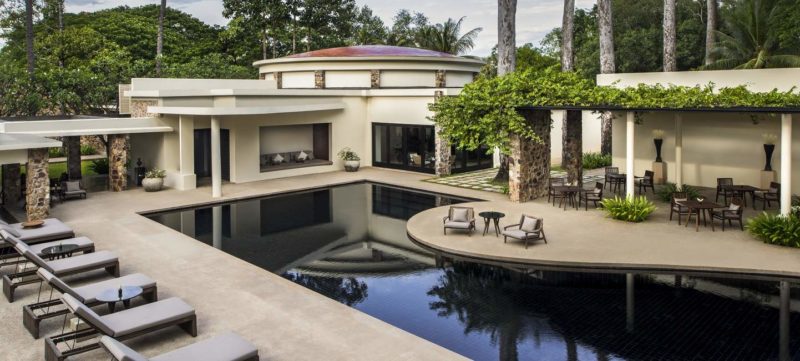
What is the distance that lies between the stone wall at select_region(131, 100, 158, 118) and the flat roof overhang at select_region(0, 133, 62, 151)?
21.4 feet

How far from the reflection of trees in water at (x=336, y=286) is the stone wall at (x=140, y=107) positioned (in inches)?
599

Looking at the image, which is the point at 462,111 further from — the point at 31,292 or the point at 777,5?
the point at 777,5

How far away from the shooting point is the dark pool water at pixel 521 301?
930 centimetres

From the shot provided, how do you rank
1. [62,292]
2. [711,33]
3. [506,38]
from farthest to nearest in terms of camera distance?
1. [711,33]
2. [506,38]
3. [62,292]

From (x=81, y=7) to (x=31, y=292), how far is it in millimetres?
65238

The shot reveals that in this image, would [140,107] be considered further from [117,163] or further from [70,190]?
[70,190]

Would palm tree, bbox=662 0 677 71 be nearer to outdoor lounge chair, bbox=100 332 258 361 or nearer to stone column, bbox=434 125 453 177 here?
stone column, bbox=434 125 453 177

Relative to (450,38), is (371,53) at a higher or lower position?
lower

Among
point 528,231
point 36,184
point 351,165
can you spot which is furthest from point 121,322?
point 351,165

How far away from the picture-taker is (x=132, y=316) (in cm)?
931

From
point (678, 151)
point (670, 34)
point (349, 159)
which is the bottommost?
point (349, 159)

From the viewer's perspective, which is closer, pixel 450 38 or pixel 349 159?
pixel 349 159

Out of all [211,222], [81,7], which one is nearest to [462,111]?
[211,222]

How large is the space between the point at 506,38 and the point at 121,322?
815 inches
